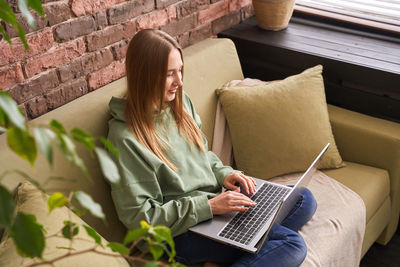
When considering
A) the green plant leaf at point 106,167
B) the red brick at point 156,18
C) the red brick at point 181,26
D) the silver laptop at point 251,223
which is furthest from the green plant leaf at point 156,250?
the red brick at point 181,26

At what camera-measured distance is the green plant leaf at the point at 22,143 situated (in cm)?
50

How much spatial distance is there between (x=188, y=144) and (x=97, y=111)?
0.34m

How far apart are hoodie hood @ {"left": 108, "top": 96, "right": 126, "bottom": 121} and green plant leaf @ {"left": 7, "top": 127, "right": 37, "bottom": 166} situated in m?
1.11

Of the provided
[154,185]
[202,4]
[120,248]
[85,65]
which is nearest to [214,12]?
[202,4]

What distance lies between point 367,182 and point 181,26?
1.06 m

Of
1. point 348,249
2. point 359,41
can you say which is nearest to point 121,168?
point 348,249

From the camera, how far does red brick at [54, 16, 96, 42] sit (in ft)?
5.62

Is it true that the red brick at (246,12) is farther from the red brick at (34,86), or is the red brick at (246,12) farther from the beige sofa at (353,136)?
the red brick at (34,86)

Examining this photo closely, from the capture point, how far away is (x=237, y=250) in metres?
1.58

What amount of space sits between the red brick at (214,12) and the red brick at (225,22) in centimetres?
2

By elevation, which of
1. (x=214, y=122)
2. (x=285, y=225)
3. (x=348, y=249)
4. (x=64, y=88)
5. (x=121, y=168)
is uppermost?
(x=64, y=88)

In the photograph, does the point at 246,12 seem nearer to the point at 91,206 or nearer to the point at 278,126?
the point at 278,126

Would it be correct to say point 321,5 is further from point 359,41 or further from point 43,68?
point 43,68

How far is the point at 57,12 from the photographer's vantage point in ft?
5.50
